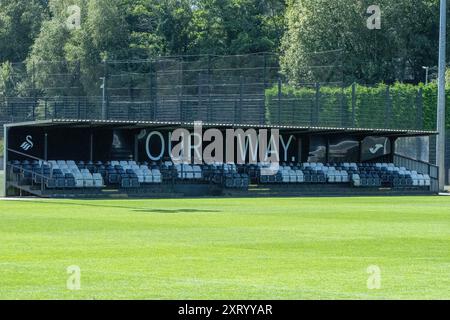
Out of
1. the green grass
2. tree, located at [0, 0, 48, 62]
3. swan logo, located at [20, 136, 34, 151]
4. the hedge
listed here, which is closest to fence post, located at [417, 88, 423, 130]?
the hedge

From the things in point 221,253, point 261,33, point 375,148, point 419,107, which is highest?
point 261,33

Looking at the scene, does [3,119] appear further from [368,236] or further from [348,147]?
[368,236]

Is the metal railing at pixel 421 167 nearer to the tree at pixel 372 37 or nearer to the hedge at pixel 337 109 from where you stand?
the hedge at pixel 337 109

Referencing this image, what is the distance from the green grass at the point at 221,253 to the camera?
14906 mm

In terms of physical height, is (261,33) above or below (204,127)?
above

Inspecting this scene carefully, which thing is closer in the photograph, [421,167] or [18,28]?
[421,167]

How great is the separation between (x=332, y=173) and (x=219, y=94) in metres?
7.15

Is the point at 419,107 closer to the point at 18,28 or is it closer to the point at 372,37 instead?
the point at 372,37

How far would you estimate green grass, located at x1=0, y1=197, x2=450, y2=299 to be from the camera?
1491cm

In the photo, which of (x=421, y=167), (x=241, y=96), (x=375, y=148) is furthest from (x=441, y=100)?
(x=241, y=96)

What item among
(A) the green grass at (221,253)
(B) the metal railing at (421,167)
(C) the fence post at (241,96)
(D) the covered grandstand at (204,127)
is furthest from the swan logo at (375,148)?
(A) the green grass at (221,253)

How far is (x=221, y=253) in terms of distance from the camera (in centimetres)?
2023
